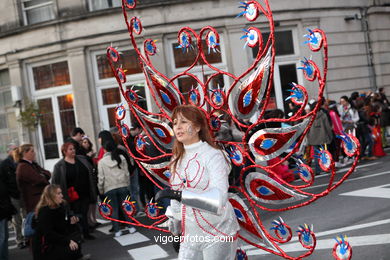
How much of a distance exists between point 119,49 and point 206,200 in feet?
48.7

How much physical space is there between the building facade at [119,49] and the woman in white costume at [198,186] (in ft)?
43.3

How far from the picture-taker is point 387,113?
14031mm

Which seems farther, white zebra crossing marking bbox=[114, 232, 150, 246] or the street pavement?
white zebra crossing marking bbox=[114, 232, 150, 246]

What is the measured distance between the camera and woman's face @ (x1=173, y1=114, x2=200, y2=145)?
10.7ft

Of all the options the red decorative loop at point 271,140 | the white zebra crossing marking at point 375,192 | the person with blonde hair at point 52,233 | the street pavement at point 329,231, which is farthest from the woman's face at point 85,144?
the red decorative loop at point 271,140

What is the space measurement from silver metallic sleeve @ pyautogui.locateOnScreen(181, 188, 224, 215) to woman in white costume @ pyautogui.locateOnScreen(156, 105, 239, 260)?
0.10 metres

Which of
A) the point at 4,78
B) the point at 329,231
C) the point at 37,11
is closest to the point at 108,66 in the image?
the point at 37,11

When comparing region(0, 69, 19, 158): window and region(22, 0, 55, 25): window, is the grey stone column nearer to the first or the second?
region(22, 0, 55, 25): window

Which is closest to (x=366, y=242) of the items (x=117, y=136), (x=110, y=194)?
(x=110, y=194)

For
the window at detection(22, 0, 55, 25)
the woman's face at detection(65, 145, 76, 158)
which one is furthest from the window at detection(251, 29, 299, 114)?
the woman's face at detection(65, 145, 76, 158)

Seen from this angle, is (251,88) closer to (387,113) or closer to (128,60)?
(387,113)

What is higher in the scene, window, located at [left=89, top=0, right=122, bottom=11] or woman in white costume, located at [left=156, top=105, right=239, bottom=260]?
window, located at [left=89, top=0, right=122, bottom=11]

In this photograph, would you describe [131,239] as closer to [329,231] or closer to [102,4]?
[329,231]

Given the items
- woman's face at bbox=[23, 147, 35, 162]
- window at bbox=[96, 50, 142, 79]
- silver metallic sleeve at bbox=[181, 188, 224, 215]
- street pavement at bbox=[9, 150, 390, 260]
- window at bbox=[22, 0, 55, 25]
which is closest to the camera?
silver metallic sleeve at bbox=[181, 188, 224, 215]
